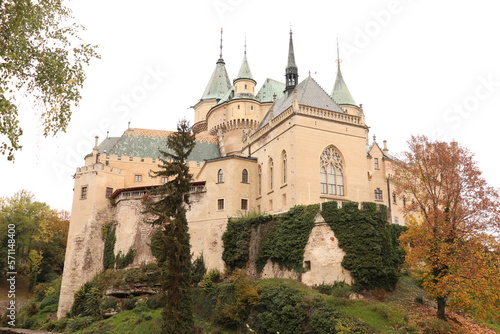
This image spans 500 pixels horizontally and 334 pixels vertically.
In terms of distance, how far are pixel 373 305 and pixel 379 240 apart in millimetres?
4720

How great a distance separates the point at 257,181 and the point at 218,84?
26815mm

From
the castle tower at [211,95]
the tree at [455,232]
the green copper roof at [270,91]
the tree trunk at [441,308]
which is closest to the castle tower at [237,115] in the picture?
the green copper roof at [270,91]

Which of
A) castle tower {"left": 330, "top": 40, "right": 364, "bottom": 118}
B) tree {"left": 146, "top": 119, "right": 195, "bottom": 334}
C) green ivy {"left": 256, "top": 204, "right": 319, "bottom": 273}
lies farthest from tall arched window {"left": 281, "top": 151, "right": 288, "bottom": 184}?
castle tower {"left": 330, "top": 40, "right": 364, "bottom": 118}

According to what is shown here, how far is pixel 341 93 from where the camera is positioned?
183ft

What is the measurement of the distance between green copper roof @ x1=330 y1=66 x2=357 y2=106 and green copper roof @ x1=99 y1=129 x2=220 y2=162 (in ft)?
52.9

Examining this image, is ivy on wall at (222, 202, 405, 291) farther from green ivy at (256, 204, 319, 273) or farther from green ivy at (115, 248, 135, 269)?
green ivy at (115, 248, 135, 269)

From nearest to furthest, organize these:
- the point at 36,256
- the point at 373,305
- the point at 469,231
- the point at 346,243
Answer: the point at 469,231
the point at 373,305
the point at 346,243
the point at 36,256

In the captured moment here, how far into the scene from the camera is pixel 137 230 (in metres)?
40.6

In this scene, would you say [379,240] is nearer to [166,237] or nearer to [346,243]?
[346,243]

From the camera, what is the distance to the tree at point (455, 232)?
73.2 feet

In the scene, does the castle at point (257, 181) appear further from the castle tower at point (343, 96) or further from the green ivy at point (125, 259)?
the castle tower at point (343, 96)

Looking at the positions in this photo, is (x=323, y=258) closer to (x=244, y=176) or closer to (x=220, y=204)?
(x=220, y=204)

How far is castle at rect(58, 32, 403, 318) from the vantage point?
35.3 metres

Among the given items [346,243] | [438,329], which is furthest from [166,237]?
[438,329]
